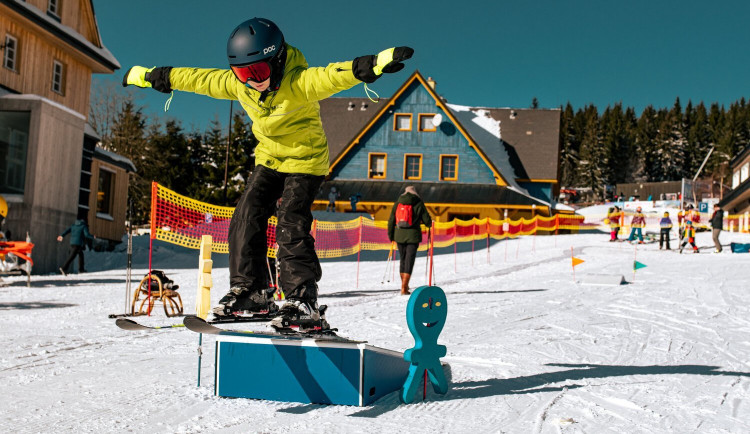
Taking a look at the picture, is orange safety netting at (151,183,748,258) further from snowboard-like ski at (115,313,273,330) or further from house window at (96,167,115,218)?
snowboard-like ski at (115,313,273,330)

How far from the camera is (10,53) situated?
1803cm

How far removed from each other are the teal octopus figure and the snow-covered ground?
0.46ft

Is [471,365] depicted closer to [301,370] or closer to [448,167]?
[301,370]

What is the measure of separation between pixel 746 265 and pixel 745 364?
12205 millimetres

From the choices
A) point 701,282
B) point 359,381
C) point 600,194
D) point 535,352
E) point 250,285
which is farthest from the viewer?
point 600,194

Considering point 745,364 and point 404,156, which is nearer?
point 745,364

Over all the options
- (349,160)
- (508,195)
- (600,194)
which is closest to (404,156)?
(349,160)

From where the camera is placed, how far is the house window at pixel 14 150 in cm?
1538

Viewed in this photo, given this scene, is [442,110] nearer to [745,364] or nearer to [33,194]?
[33,194]

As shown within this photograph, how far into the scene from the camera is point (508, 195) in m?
32.1

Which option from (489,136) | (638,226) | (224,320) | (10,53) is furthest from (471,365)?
(489,136)

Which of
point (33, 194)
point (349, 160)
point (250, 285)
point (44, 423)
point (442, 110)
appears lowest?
point (44, 423)

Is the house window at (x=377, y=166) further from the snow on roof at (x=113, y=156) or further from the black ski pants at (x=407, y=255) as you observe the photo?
the black ski pants at (x=407, y=255)

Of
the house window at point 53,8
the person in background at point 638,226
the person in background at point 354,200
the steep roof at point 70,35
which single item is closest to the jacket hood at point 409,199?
the steep roof at point 70,35
